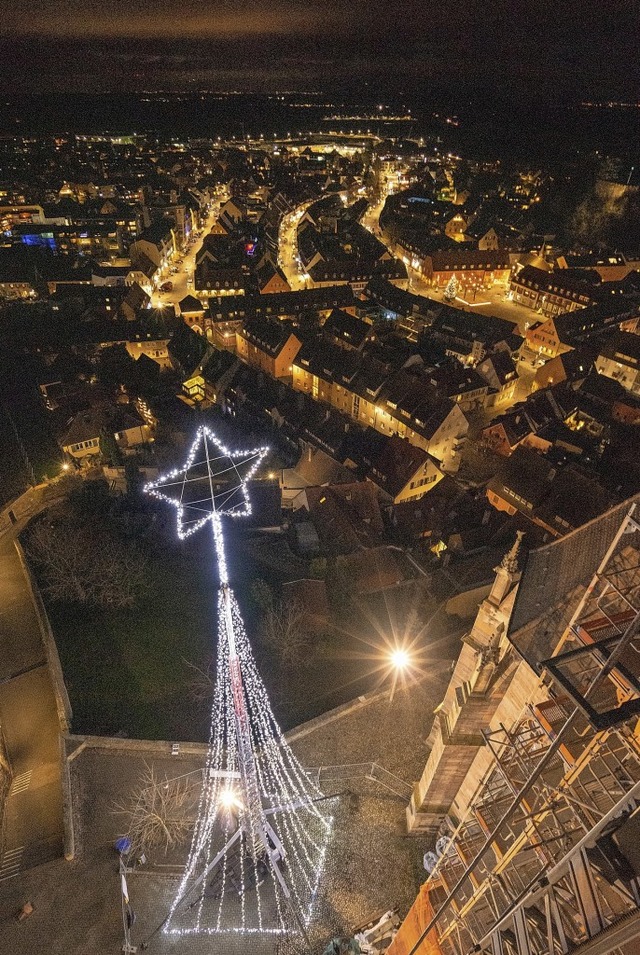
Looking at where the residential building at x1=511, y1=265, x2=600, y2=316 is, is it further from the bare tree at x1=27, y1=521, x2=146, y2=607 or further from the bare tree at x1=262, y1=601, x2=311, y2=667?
the bare tree at x1=27, y1=521, x2=146, y2=607

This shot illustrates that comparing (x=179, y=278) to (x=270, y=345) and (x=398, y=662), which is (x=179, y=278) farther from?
(x=398, y=662)

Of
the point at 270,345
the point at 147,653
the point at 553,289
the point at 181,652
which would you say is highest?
the point at 553,289

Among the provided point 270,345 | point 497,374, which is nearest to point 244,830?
point 497,374

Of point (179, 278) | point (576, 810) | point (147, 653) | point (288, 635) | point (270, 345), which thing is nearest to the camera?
point (576, 810)

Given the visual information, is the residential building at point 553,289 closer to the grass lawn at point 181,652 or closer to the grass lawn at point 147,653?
the grass lawn at point 181,652

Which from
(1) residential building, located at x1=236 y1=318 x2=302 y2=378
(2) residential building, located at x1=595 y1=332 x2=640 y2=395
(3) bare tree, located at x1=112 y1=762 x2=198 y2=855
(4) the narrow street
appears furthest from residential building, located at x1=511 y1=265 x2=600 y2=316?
(3) bare tree, located at x1=112 y1=762 x2=198 y2=855

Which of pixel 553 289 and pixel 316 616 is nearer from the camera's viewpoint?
pixel 316 616

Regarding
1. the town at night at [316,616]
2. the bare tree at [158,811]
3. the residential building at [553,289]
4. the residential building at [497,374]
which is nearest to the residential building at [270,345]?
the town at night at [316,616]
